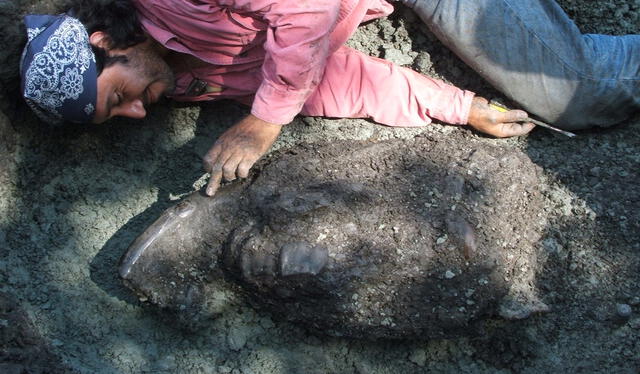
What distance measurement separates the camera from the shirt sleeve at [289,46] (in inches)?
66.0

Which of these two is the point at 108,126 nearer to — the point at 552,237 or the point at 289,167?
the point at 289,167

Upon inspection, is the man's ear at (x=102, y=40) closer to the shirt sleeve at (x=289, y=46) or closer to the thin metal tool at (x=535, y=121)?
the shirt sleeve at (x=289, y=46)

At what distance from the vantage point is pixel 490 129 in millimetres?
1977

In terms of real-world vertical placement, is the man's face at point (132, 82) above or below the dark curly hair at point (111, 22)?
below

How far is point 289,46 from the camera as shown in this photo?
1688 mm

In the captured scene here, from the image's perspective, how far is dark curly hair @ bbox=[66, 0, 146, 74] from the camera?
1820mm

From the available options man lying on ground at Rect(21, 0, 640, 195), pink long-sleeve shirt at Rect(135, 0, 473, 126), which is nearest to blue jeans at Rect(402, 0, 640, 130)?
man lying on ground at Rect(21, 0, 640, 195)

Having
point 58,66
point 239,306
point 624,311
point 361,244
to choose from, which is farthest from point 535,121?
point 58,66

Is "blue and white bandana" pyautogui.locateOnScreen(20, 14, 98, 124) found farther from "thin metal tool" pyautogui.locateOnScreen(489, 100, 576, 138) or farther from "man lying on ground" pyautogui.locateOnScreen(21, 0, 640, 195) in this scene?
"thin metal tool" pyautogui.locateOnScreen(489, 100, 576, 138)

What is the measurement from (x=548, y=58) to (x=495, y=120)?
249mm

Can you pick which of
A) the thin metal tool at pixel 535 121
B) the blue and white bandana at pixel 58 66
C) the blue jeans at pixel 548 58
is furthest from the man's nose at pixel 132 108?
the thin metal tool at pixel 535 121

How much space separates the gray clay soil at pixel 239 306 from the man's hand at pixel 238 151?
239mm

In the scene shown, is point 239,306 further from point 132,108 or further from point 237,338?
point 132,108

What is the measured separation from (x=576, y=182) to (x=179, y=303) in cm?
123
